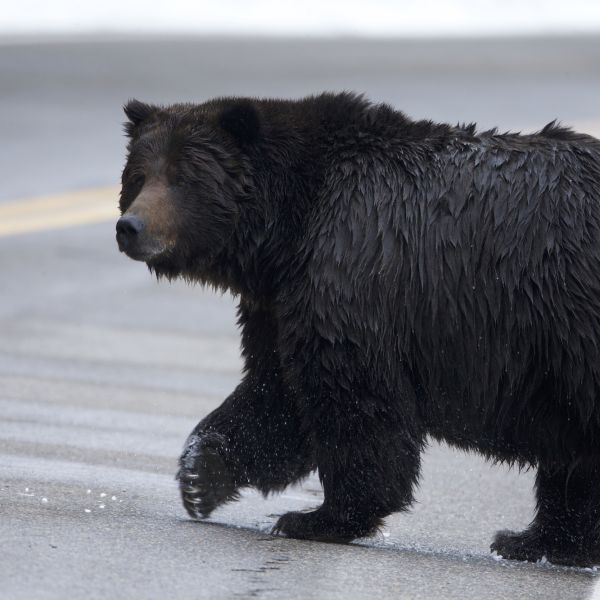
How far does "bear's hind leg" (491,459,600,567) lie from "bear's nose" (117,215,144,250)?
1759 mm

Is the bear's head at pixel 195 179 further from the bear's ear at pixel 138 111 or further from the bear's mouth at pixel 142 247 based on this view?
the bear's ear at pixel 138 111

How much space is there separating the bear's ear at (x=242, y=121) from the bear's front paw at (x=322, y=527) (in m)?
1.44

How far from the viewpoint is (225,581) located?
176 inches

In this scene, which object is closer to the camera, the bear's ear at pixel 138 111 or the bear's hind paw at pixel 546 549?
the bear's hind paw at pixel 546 549

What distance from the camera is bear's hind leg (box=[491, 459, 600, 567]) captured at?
5.55 m

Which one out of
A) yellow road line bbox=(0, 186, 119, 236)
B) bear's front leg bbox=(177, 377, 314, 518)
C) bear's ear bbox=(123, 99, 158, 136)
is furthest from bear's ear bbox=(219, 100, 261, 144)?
yellow road line bbox=(0, 186, 119, 236)

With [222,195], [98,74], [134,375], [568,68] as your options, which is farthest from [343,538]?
[568,68]

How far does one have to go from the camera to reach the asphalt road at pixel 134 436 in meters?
4.60

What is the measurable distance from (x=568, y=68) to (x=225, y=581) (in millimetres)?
20251

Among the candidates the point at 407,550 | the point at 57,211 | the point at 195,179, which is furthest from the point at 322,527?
the point at 57,211

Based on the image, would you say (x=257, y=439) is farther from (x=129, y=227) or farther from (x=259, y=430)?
(x=129, y=227)

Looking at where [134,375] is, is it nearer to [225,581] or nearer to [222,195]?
[222,195]

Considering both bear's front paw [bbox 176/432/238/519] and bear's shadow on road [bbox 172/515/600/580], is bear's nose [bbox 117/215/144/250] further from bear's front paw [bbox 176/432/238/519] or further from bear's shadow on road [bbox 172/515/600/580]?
bear's shadow on road [bbox 172/515/600/580]

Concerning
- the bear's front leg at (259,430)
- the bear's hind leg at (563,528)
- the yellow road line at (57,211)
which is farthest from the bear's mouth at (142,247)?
the yellow road line at (57,211)
